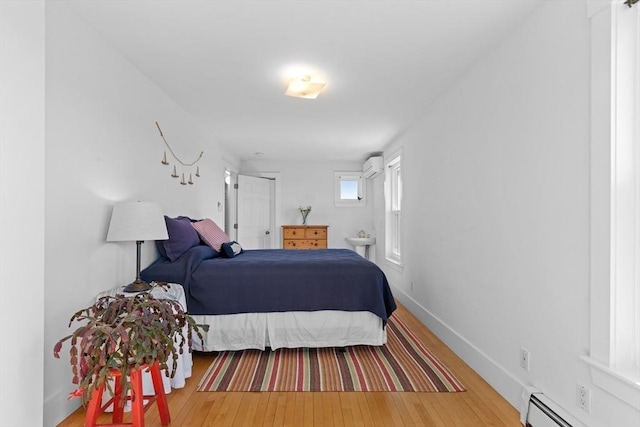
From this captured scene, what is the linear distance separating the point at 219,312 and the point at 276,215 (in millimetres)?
4139

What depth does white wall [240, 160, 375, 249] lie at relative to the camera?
7.18 meters

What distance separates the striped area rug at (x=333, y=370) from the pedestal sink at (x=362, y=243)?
11.4ft

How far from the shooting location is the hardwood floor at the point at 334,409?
209cm

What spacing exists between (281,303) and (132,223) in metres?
1.34

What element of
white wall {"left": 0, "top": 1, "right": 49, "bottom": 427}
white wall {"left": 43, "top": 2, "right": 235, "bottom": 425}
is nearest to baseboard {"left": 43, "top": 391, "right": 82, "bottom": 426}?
white wall {"left": 43, "top": 2, "right": 235, "bottom": 425}

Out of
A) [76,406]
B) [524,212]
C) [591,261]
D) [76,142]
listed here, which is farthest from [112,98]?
[591,261]

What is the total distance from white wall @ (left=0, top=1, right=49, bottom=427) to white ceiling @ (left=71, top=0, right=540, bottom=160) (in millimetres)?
595

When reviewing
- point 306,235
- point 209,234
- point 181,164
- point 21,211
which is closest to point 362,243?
point 306,235

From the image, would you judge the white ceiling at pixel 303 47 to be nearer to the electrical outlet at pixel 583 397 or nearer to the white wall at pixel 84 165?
the white wall at pixel 84 165

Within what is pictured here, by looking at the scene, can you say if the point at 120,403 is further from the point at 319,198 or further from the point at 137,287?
the point at 319,198

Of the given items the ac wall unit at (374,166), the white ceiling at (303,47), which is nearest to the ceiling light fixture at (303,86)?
the white ceiling at (303,47)

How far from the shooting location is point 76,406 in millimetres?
2211

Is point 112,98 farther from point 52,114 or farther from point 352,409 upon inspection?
point 352,409

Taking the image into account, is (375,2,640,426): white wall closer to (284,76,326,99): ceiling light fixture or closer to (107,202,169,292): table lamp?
(284,76,326,99): ceiling light fixture
